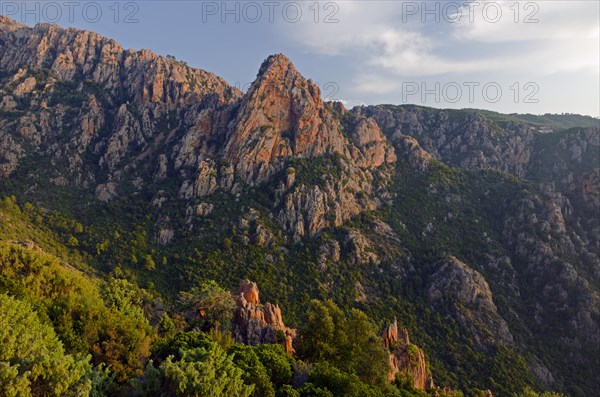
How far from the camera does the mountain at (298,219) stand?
8056 centimetres

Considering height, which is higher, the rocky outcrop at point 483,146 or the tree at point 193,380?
the rocky outcrop at point 483,146

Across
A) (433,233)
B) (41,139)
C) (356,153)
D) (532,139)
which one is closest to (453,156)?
(532,139)

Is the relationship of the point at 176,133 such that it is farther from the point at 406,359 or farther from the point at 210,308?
the point at 406,359

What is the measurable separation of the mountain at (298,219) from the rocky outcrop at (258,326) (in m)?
0.30

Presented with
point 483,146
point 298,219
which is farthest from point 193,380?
point 483,146

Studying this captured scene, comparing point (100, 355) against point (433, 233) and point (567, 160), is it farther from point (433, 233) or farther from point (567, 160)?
point (567, 160)

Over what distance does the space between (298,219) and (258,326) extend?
61.1 metres

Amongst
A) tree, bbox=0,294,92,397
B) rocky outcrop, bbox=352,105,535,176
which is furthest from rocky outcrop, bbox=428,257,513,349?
tree, bbox=0,294,92,397

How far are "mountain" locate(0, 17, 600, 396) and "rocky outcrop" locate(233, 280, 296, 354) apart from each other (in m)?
0.30

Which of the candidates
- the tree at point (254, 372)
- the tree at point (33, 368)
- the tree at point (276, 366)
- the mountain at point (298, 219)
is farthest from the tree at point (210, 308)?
the tree at point (33, 368)

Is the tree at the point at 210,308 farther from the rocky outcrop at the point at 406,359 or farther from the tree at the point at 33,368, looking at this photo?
the tree at the point at 33,368

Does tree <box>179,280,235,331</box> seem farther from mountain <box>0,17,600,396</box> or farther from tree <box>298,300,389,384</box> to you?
tree <box>298,300,389,384</box>

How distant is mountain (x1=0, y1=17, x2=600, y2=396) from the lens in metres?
80.6

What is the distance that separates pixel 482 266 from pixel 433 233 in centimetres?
1663
